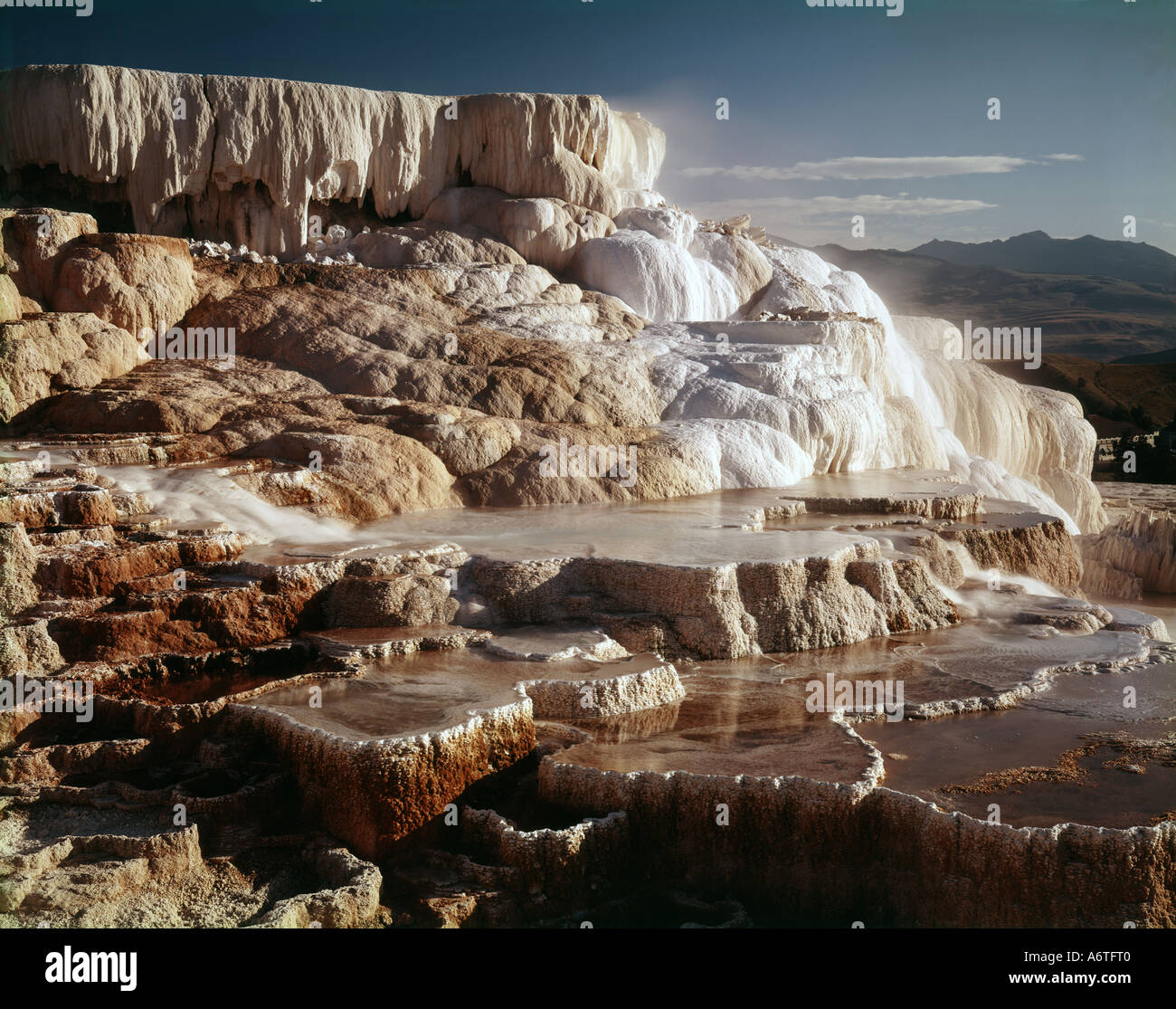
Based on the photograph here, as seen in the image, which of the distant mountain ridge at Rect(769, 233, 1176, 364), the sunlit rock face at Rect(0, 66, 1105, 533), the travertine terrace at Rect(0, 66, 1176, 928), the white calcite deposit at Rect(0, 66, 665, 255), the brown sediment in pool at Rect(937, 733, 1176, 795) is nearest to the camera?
the travertine terrace at Rect(0, 66, 1176, 928)

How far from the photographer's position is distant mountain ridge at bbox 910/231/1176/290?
65062 mm

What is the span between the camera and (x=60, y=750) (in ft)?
24.6

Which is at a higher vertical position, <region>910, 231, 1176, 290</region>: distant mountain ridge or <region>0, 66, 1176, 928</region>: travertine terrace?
<region>910, 231, 1176, 290</region>: distant mountain ridge

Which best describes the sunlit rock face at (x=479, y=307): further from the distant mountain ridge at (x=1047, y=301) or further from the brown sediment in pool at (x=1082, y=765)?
the distant mountain ridge at (x=1047, y=301)

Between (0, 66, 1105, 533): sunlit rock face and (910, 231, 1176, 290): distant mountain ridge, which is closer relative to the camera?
(0, 66, 1105, 533): sunlit rock face

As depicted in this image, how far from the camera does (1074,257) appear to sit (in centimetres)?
6738

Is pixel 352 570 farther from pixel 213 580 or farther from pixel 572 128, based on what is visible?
pixel 572 128

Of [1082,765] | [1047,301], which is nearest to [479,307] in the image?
[1082,765]

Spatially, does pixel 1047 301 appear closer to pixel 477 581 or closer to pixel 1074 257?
pixel 1074 257

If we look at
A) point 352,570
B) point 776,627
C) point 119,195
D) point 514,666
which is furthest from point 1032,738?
point 119,195

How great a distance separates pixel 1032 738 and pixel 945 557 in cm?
382

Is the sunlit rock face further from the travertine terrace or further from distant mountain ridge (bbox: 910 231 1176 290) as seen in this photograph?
distant mountain ridge (bbox: 910 231 1176 290)

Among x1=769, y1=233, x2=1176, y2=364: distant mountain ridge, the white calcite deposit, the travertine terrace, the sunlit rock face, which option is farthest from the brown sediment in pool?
x1=769, y1=233, x2=1176, y2=364: distant mountain ridge

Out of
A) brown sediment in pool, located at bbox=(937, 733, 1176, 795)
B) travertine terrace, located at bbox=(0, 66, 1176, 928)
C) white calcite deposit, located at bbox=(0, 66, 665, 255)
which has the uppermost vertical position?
white calcite deposit, located at bbox=(0, 66, 665, 255)
